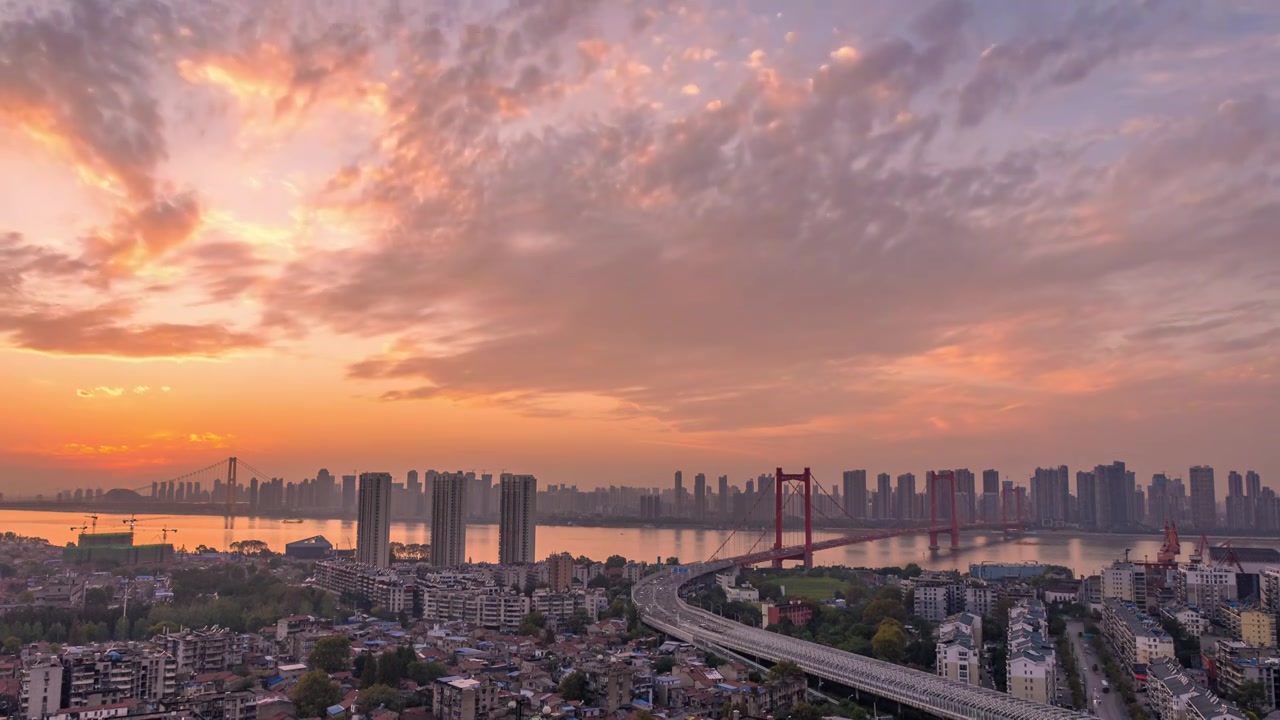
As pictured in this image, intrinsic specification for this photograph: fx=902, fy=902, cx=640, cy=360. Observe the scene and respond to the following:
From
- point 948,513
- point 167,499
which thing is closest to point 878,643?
point 948,513

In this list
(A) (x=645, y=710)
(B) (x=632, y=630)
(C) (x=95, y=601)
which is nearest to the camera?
(A) (x=645, y=710)

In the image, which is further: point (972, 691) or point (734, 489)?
point (734, 489)

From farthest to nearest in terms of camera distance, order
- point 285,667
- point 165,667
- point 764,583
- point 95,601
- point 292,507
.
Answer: point 292,507 → point 764,583 → point 95,601 → point 285,667 → point 165,667

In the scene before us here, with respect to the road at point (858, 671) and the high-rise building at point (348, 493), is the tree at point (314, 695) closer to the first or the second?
the road at point (858, 671)

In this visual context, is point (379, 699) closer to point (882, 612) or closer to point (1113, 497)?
point (882, 612)

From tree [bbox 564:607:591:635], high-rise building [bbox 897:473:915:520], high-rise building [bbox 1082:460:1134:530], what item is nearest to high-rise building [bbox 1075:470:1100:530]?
high-rise building [bbox 1082:460:1134:530]

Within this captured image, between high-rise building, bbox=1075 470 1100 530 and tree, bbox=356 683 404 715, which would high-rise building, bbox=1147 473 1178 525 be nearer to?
high-rise building, bbox=1075 470 1100 530

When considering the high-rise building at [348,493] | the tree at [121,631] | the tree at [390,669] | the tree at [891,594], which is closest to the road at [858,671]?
the tree at [891,594]

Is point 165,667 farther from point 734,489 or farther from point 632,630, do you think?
point 734,489
